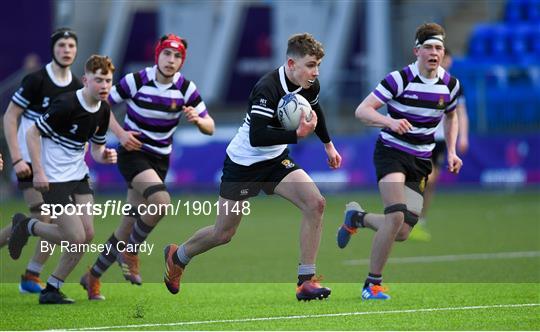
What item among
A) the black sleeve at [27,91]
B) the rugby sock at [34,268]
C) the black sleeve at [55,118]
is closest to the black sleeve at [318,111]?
the black sleeve at [55,118]

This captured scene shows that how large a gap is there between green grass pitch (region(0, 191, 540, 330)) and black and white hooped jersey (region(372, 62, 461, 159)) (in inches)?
53.8

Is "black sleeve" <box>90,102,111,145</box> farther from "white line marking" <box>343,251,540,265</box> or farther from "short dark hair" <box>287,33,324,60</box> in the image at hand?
"white line marking" <box>343,251,540,265</box>

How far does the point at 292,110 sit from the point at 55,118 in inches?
87.3

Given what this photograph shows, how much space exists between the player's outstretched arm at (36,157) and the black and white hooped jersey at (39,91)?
2.96 feet

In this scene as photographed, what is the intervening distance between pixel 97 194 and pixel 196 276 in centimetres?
1130

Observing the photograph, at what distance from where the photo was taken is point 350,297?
1052 cm

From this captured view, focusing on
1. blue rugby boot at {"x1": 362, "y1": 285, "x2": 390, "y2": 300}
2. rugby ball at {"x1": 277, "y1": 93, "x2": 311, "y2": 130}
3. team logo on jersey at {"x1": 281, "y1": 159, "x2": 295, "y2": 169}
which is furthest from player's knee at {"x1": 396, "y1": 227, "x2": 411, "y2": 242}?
rugby ball at {"x1": 277, "y1": 93, "x2": 311, "y2": 130}

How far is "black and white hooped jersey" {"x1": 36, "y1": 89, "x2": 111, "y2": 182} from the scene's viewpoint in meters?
10.5

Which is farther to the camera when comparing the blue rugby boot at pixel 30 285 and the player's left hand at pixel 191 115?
the blue rugby boot at pixel 30 285

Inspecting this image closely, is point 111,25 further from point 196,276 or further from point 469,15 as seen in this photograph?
point 196,276

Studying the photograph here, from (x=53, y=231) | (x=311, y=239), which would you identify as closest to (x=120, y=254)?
(x=53, y=231)

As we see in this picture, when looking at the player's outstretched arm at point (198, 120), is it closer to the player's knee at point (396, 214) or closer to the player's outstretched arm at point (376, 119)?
the player's outstretched arm at point (376, 119)

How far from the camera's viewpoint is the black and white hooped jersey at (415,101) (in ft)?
34.7

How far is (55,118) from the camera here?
1052cm
